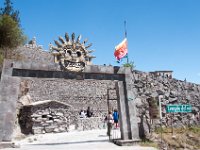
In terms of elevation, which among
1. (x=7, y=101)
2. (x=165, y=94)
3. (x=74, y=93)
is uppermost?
(x=74, y=93)

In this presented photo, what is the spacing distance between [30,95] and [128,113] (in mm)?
15654

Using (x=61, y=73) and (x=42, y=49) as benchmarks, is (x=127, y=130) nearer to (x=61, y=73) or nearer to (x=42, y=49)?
(x=61, y=73)

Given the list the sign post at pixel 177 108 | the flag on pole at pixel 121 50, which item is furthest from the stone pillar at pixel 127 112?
the flag on pole at pixel 121 50

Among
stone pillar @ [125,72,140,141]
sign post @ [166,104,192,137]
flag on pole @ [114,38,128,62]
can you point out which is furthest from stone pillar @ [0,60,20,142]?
sign post @ [166,104,192,137]

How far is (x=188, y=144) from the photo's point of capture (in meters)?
14.0

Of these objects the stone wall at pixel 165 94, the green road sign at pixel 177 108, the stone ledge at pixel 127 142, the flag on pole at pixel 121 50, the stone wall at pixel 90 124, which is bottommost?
the stone ledge at pixel 127 142

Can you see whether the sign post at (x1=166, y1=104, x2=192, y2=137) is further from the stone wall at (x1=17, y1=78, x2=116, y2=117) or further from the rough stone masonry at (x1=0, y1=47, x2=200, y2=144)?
the stone wall at (x1=17, y1=78, x2=116, y2=117)

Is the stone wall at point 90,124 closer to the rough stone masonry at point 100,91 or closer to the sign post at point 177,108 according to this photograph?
the rough stone masonry at point 100,91

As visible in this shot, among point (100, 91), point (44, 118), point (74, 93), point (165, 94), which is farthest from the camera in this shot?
point (100, 91)

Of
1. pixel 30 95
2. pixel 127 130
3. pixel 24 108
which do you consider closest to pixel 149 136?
pixel 127 130

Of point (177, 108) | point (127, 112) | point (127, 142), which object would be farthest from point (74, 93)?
point (177, 108)

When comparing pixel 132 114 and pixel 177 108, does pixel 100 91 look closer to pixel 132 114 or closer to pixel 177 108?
pixel 132 114

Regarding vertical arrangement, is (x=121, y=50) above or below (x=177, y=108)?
above

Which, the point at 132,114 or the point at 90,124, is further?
the point at 90,124
